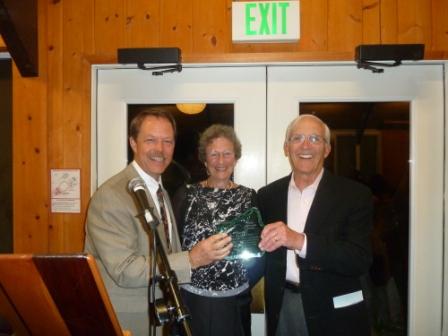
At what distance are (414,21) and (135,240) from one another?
6.53 feet

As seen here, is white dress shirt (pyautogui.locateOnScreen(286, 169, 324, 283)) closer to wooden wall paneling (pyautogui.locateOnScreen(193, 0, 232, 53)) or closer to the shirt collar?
the shirt collar

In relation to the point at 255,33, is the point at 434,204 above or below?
below

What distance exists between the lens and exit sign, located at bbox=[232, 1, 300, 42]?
7.41 feet

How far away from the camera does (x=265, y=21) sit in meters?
2.27

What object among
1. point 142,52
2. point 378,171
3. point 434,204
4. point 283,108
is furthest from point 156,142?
point 434,204

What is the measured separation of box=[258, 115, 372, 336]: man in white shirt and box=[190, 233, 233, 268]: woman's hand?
22 cm

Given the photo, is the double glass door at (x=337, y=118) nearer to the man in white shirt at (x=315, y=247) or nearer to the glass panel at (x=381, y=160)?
the glass panel at (x=381, y=160)

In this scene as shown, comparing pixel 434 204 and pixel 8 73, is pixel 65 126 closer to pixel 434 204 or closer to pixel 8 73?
pixel 8 73

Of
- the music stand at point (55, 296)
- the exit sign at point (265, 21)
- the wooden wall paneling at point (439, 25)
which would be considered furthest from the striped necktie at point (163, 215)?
the wooden wall paneling at point (439, 25)

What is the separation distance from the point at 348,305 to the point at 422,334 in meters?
1.01

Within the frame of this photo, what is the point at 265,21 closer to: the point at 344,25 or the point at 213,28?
the point at 213,28

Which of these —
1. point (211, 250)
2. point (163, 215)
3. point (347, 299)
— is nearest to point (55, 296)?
point (211, 250)

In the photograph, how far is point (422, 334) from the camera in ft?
7.82

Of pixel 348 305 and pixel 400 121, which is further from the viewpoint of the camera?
pixel 400 121
